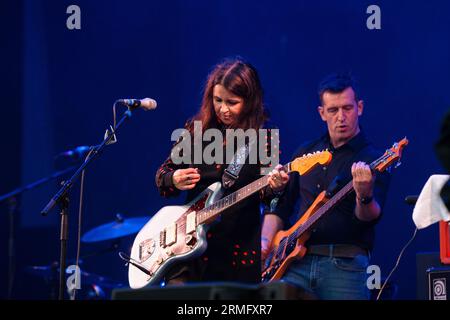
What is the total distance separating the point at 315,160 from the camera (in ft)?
12.6

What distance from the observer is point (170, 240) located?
3.77m

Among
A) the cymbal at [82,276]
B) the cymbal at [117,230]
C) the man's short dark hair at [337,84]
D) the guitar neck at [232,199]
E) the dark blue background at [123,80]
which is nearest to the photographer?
the guitar neck at [232,199]

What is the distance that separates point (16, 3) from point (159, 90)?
1287mm

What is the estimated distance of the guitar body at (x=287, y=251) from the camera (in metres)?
4.07

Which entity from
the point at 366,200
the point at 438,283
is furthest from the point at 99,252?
the point at 438,283

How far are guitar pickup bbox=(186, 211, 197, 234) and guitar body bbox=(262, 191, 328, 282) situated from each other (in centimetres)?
65

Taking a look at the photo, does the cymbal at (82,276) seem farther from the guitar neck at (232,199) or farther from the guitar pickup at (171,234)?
the guitar neck at (232,199)

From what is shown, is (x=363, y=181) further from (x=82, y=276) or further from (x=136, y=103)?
(x=82, y=276)

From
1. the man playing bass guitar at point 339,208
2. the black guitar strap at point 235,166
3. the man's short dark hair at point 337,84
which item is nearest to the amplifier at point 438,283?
the man playing bass guitar at point 339,208

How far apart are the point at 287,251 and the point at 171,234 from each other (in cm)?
69

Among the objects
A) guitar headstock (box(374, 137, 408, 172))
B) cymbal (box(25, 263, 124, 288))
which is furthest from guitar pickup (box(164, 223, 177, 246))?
cymbal (box(25, 263, 124, 288))

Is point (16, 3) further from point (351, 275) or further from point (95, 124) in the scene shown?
point (351, 275)

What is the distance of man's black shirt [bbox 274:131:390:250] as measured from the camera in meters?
4.02
